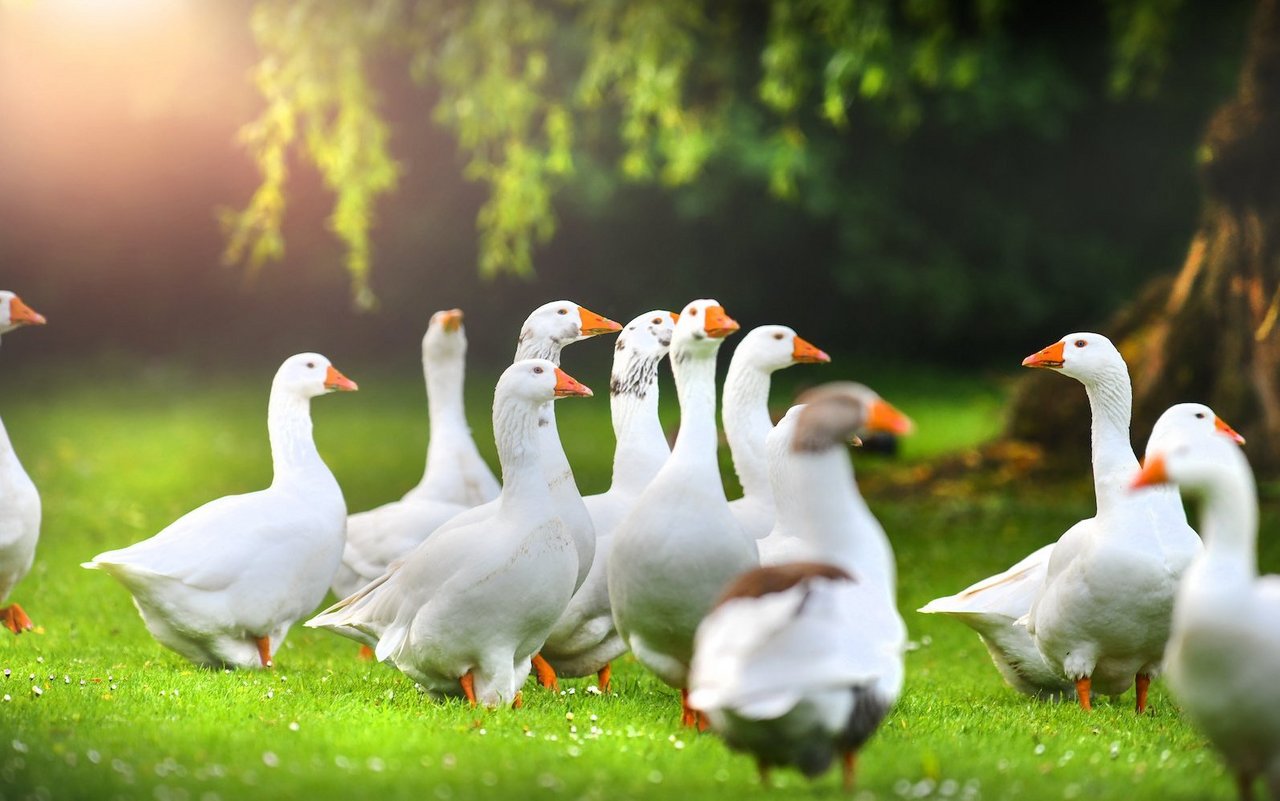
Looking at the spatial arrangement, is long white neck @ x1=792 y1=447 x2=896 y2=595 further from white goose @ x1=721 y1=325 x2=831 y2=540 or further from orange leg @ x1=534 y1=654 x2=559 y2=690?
orange leg @ x1=534 y1=654 x2=559 y2=690

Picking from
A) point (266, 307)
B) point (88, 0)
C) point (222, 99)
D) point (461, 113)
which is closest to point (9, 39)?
point (88, 0)

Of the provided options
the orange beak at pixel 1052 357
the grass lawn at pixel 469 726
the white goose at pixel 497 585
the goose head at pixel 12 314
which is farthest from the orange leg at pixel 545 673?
the goose head at pixel 12 314

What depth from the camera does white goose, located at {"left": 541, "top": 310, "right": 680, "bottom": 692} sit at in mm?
8234

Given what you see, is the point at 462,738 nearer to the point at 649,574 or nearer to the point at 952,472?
the point at 649,574

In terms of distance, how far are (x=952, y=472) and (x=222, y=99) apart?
50.5 ft

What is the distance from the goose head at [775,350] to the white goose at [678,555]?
2.41 feet

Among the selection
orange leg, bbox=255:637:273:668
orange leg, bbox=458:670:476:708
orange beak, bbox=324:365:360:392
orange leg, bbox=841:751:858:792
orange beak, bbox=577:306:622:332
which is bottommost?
orange leg, bbox=841:751:858:792

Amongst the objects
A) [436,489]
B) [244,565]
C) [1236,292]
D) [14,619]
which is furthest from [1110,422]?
[14,619]

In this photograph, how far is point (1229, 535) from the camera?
5.21m

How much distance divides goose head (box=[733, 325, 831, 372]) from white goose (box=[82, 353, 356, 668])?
8.39 ft

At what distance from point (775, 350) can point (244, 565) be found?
3095mm

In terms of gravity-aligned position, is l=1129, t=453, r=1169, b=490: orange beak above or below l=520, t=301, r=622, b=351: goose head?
below

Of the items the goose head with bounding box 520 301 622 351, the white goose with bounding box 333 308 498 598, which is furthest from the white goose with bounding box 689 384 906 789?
the white goose with bounding box 333 308 498 598

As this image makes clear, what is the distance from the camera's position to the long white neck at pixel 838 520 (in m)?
5.66
